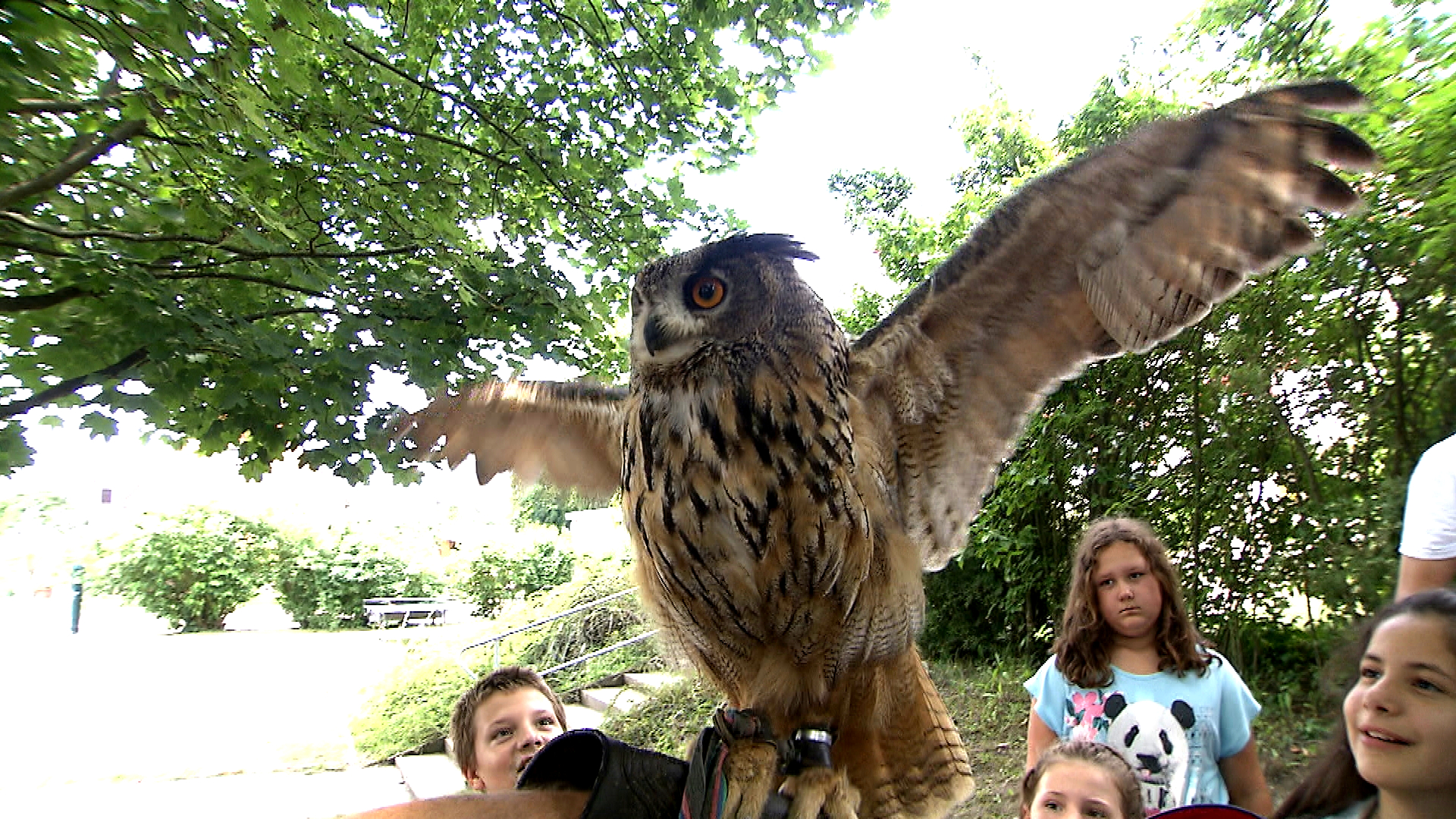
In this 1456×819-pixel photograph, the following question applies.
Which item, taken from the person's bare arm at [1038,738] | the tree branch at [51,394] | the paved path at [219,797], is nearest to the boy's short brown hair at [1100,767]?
the person's bare arm at [1038,738]

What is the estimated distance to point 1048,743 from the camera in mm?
2357

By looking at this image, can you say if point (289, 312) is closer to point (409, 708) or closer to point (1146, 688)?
point (1146, 688)

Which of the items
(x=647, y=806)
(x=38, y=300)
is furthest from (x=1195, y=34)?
(x=38, y=300)

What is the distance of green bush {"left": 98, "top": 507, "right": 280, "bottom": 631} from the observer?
47.2 feet

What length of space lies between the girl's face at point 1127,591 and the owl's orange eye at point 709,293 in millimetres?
1411

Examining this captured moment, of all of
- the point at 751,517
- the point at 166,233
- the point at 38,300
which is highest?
the point at 166,233

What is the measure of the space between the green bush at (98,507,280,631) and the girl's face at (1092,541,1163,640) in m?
16.2

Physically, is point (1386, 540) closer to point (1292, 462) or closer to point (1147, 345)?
point (1292, 462)

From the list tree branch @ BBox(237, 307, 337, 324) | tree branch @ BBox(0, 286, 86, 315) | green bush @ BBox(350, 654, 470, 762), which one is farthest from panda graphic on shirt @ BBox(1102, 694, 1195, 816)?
green bush @ BBox(350, 654, 470, 762)

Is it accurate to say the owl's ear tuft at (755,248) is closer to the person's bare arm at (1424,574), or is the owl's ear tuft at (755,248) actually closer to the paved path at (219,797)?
the person's bare arm at (1424,574)

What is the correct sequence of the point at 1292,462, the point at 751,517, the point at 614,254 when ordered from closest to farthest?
the point at 751,517, the point at 614,254, the point at 1292,462

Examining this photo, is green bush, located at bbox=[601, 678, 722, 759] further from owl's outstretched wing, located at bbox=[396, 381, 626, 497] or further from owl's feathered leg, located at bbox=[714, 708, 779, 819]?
owl's feathered leg, located at bbox=[714, 708, 779, 819]

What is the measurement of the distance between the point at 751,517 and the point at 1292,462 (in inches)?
155

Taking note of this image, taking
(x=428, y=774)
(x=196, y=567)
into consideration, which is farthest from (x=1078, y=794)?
(x=196, y=567)
